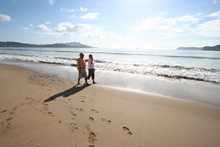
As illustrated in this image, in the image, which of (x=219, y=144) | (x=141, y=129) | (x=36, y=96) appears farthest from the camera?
(x=36, y=96)

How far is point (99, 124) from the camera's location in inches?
166

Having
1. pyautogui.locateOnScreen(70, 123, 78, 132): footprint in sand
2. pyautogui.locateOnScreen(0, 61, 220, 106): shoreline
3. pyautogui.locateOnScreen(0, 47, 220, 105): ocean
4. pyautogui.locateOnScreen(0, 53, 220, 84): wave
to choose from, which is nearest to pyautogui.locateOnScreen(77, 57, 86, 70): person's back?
pyautogui.locateOnScreen(0, 61, 220, 106): shoreline

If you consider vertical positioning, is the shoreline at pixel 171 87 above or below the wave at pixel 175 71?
below

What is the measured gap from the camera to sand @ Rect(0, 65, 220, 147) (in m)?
3.44

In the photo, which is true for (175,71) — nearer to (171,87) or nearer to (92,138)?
(171,87)

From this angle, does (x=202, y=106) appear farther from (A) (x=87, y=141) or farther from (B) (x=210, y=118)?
(A) (x=87, y=141)

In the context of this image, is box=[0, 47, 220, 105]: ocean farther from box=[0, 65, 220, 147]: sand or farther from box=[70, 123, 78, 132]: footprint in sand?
box=[70, 123, 78, 132]: footprint in sand

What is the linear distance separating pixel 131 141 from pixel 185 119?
2338 millimetres

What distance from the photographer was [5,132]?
353cm

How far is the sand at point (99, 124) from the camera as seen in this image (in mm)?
3441

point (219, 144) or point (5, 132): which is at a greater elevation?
point (5, 132)

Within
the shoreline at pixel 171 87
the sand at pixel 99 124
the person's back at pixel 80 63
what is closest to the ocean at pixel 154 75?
the shoreline at pixel 171 87

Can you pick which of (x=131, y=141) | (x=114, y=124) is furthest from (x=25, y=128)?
(x=131, y=141)

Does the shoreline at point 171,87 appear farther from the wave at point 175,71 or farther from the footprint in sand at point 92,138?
the footprint in sand at point 92,138
